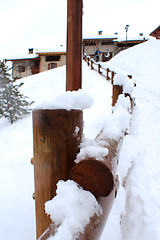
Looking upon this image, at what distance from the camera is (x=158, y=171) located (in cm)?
257

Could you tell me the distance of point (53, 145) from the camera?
84 cm

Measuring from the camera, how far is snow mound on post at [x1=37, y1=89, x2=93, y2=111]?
79cm

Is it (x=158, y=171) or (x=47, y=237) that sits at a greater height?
(x=47, y=237)

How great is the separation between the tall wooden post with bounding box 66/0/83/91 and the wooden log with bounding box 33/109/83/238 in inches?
46.1

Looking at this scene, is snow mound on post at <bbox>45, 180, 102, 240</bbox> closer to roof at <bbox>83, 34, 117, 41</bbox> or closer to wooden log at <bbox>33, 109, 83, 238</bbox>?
wooden log at <bbox>33, 109, 83, 238</bbox>

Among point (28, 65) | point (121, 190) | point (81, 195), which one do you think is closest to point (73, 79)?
point (121, 190)

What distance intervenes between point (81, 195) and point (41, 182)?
252mm

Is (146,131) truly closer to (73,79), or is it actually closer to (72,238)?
(73,79)

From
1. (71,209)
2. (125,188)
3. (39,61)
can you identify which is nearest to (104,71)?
(125,188)

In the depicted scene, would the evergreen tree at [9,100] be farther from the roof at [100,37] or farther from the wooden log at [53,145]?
the roof at [100,37]

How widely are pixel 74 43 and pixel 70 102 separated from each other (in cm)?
133

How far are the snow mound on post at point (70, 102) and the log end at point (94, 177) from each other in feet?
0.82

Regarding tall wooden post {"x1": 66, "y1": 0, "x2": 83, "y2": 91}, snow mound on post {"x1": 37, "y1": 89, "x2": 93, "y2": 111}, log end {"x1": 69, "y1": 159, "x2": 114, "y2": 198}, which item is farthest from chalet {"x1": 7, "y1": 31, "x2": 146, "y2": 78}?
log end {"x1": 69, "y1": 159, "x2": 114, "y2": 198}

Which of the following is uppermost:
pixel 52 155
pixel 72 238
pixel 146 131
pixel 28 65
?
pixel 28 65
